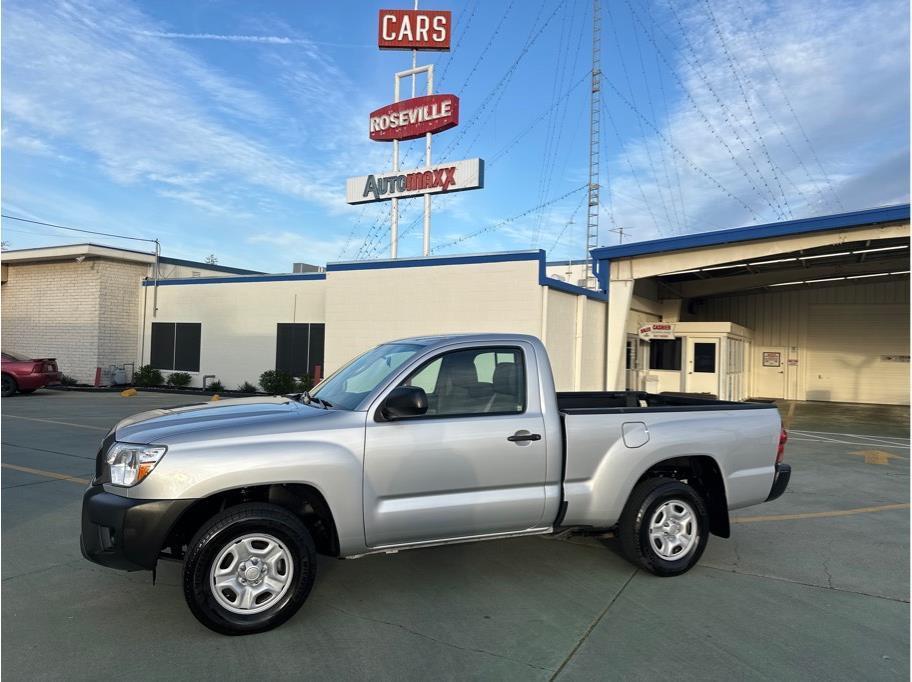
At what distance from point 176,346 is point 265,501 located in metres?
20.9

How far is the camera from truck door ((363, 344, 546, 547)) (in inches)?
162

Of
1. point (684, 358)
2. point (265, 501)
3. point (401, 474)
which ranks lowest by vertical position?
point (265, 501)

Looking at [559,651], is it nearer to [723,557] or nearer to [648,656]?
[648,656]

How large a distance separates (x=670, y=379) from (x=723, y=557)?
1610 cm

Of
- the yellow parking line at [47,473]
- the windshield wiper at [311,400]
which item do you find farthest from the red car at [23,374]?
the windshield wiper at [311,400]

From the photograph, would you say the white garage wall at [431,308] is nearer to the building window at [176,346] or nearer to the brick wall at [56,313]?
the building window at [176,346]

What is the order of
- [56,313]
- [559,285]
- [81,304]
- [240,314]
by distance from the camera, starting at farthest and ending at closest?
[56,313] → [81,304] → [240,314] → [559,285]

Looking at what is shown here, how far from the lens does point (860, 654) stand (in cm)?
371

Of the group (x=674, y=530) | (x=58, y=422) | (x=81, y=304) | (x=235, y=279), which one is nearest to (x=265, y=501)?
(x=674, y=530)

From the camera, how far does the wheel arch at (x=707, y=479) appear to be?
516cm

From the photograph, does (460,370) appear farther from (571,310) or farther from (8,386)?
(8,386)

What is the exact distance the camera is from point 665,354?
832 inches

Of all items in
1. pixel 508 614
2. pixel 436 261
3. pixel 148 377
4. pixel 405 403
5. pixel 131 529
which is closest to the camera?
pixel 131 529

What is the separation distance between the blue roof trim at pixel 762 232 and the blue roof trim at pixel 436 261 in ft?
12.4
